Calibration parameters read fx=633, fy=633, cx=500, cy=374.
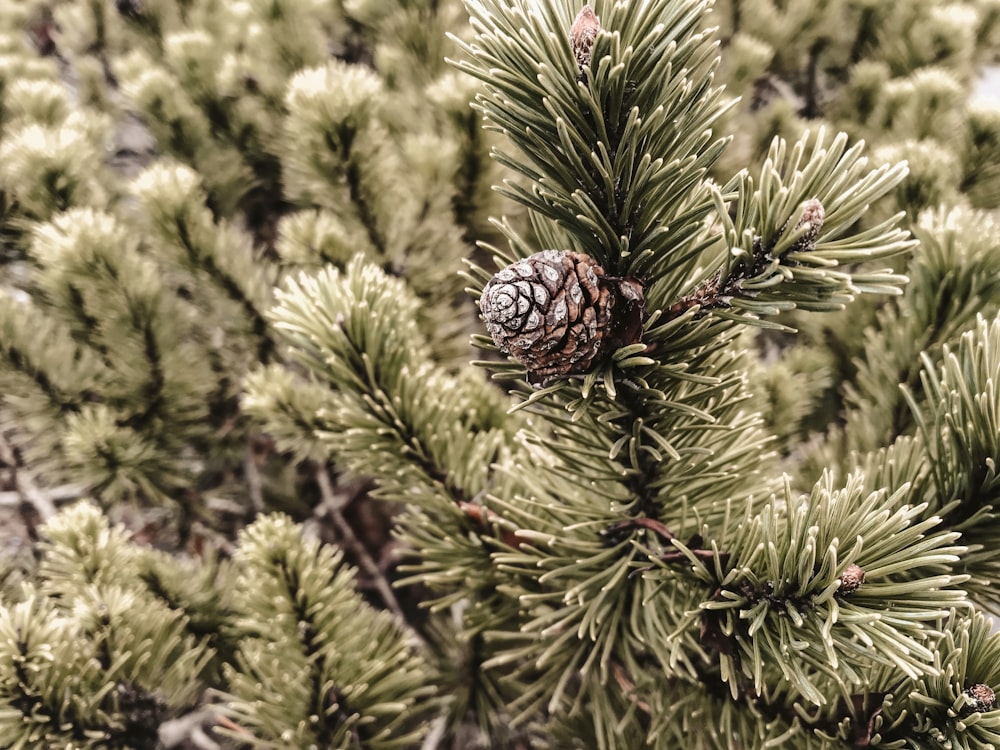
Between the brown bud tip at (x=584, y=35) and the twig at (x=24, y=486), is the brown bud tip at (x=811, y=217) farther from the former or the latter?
the twig at (x=24, y=486)

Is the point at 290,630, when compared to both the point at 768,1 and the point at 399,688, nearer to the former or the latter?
the point at 399,688

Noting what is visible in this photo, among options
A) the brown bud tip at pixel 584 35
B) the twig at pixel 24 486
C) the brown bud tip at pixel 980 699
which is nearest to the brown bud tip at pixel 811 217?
the brown bud tip at pixel 584 35

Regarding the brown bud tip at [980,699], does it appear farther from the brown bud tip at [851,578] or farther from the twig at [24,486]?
the twig at [24,486]

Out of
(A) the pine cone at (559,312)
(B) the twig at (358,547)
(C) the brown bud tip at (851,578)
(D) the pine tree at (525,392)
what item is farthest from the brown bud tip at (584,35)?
(B) the twig at (358,547)

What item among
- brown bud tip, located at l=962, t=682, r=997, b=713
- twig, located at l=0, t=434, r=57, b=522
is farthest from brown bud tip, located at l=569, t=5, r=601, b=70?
twig, located at l=0, t=434, r=57, b=522

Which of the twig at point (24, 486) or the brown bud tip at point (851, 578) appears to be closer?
the brown bud tip at point (851, 578)

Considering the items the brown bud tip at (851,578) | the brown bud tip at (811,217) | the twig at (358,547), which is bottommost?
the twig at (358,547)

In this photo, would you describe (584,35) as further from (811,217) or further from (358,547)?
(358,547)

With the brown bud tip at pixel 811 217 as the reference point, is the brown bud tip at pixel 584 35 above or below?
above

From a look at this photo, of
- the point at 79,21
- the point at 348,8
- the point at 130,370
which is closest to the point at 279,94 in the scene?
the point at 348,8
